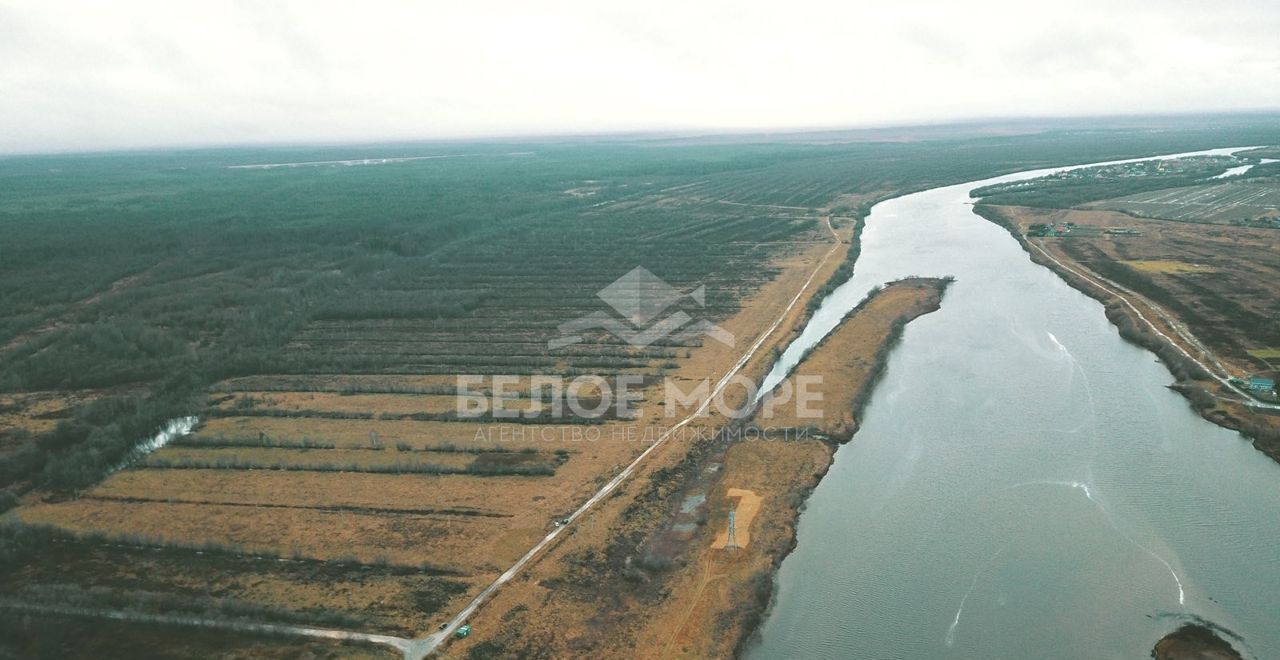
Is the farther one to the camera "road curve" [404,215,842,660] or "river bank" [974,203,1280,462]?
"river bank" [974,203,1280,462]

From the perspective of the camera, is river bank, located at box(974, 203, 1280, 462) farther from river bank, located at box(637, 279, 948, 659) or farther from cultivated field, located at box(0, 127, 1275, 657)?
cultivated field, located at box(0, 127, 1275, 657)

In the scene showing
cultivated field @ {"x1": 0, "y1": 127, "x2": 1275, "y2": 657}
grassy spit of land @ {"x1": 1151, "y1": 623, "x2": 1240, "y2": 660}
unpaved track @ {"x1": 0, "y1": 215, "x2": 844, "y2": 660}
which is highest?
cultivated field @ {"x1": 0, "y1": 127, "x2": 1275, "y2": 657}

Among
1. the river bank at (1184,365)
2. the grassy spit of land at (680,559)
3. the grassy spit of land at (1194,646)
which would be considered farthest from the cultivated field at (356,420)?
the river bank at (1184,365)

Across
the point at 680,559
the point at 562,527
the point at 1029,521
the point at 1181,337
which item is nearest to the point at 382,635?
the point at 562,527

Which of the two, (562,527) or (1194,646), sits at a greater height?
(562,527)

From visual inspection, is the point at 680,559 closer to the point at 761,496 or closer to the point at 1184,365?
the point at 761,496

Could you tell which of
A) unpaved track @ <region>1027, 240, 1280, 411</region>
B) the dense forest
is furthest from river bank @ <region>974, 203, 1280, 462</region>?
the dense forest

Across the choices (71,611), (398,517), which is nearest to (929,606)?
(398,517)
